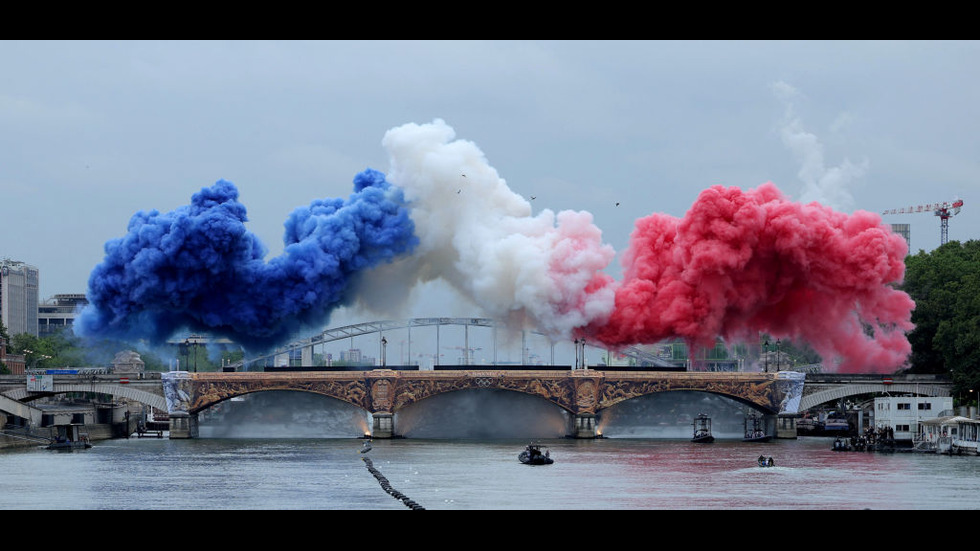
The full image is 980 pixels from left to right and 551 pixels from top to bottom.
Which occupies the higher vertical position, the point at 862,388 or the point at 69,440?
the point at 862,388

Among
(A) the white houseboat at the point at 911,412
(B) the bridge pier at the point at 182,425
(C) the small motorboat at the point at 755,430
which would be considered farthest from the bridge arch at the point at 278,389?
(A) the white houseboat at the point at 911,412

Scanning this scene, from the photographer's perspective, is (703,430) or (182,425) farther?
(182,425)

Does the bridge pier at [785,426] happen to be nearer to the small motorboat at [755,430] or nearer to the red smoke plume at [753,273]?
the small motorboat at [755,430]

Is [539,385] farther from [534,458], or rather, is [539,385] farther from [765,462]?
[765,462]

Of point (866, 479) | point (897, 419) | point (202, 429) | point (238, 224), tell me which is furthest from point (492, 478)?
point (202, 429)

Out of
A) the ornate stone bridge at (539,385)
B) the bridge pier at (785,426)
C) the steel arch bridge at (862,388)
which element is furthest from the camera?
the bridge pier at (785,426)

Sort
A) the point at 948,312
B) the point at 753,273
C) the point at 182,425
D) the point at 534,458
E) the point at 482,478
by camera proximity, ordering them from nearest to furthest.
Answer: the point at 482,478 → the point at 534,458 → the point at 753,273 → the point at 948,312 → the point at 182,425

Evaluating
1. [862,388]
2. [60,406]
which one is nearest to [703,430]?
[862,388]
